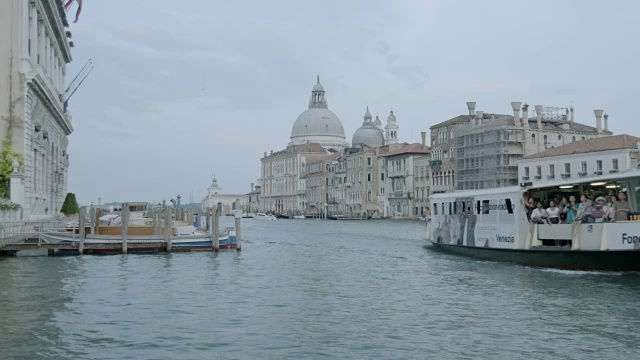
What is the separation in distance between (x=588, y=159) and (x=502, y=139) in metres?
12.0

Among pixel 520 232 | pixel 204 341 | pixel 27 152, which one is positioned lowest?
pixel 204 341

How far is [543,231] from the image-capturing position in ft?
74.9

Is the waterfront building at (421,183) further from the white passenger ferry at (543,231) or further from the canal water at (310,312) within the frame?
the canal water at (310,312)

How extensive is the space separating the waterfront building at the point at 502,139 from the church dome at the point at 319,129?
63322 millimetres

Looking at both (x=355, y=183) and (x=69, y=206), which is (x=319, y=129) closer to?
(x=355, y=183)

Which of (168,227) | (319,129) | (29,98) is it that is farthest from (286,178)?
(168,227)

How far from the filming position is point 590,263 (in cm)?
2120

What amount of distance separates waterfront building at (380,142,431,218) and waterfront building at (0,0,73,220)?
206 feet

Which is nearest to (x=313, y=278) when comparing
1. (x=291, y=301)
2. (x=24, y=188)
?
(x=291, y=301)

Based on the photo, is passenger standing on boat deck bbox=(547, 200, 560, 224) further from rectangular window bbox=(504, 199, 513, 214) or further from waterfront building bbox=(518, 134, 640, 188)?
waterfront building bbox=(518, 134, 640, 188)

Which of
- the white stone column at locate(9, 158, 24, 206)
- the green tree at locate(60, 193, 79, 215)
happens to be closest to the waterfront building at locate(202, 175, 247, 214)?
the green tree at locate(60, 193, 79, 215)

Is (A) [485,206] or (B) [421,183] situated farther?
(B) [421,183]

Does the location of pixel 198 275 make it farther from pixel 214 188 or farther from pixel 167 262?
pixel 214 188

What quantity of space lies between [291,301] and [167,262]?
389 inches
